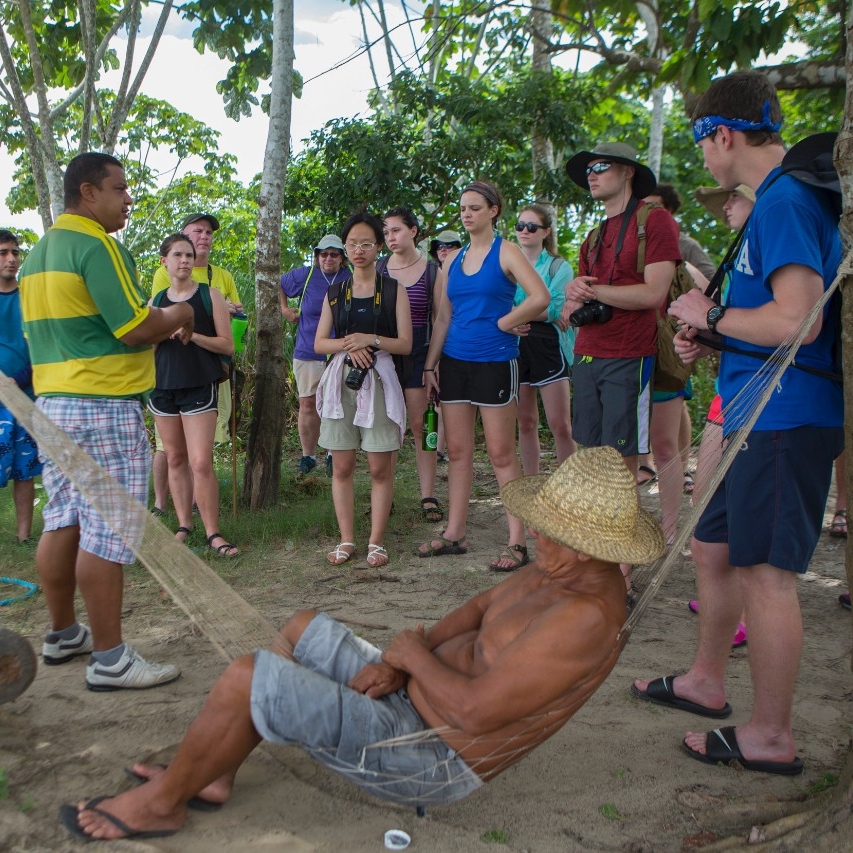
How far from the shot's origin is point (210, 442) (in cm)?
485

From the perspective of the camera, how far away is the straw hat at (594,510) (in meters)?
2.05

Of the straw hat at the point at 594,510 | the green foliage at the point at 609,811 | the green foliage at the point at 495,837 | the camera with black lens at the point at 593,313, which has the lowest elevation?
the green foliage at the point at 609,811

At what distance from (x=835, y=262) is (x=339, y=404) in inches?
116

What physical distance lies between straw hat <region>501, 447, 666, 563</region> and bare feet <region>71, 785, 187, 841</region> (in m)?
1.23

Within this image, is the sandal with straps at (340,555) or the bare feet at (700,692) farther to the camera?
the sandal with straps at (340,555)

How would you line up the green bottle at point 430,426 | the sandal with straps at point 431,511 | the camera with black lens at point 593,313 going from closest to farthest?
1. the camera with black lens at point 593,313
2. the green bottle at point 430,426
3. the sandal with straps at point 431,511

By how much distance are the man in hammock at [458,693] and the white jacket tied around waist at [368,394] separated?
2609mm

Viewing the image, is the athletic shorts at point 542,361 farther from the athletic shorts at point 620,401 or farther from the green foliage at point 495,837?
the green foliage at point 495,837

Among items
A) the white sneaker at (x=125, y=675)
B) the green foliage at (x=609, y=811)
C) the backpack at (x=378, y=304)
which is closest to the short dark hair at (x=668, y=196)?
the backpack at (x=378, y=304)

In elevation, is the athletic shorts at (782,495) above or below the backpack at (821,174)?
below

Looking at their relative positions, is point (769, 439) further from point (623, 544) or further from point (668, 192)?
point (668, 192)

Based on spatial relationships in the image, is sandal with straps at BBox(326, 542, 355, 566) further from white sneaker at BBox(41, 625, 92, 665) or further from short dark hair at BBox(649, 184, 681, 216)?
short dark hair at BBox(649, 184, 681, 216)

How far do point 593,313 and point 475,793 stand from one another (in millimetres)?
2337

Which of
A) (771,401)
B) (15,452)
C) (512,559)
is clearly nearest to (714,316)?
(771,401)
